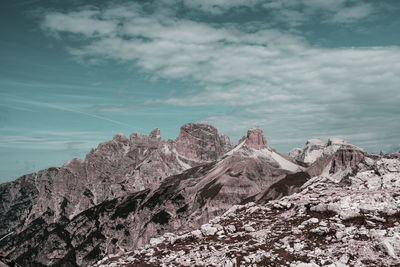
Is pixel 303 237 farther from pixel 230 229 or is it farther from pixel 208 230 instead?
pixel 208 230

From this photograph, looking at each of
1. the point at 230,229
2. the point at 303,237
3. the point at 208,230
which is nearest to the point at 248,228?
the point at 230,229

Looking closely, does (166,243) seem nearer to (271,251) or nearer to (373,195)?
(271,251)

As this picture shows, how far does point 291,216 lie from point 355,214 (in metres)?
7.57

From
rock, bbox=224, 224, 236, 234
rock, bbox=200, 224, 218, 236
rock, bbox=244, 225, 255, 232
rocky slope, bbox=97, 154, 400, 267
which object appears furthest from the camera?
rock, bbox=200, 224, 218, 236

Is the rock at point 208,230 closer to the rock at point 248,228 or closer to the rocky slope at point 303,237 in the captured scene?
the rocky slope at point 303,237

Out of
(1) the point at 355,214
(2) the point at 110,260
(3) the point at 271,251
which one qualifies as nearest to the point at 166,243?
(2) the point at 110,260

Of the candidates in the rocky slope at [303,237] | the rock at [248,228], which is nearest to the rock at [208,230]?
the rocky slope at [303,237]

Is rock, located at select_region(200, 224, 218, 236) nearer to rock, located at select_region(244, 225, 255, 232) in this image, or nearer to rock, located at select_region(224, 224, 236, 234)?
rock, located at select_region(224, 224, 236, 234)

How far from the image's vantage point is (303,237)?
28531mm

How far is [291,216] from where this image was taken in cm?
3600

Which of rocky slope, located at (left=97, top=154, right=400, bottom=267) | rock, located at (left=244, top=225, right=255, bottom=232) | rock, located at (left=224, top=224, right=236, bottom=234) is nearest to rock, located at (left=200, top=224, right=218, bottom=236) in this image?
rocky slope, located at (left=97, top=154, right=400, bottom=267)

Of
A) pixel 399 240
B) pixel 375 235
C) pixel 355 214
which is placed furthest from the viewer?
pixel 355 214

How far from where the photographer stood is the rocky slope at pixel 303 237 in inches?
944

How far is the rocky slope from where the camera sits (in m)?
24.0
